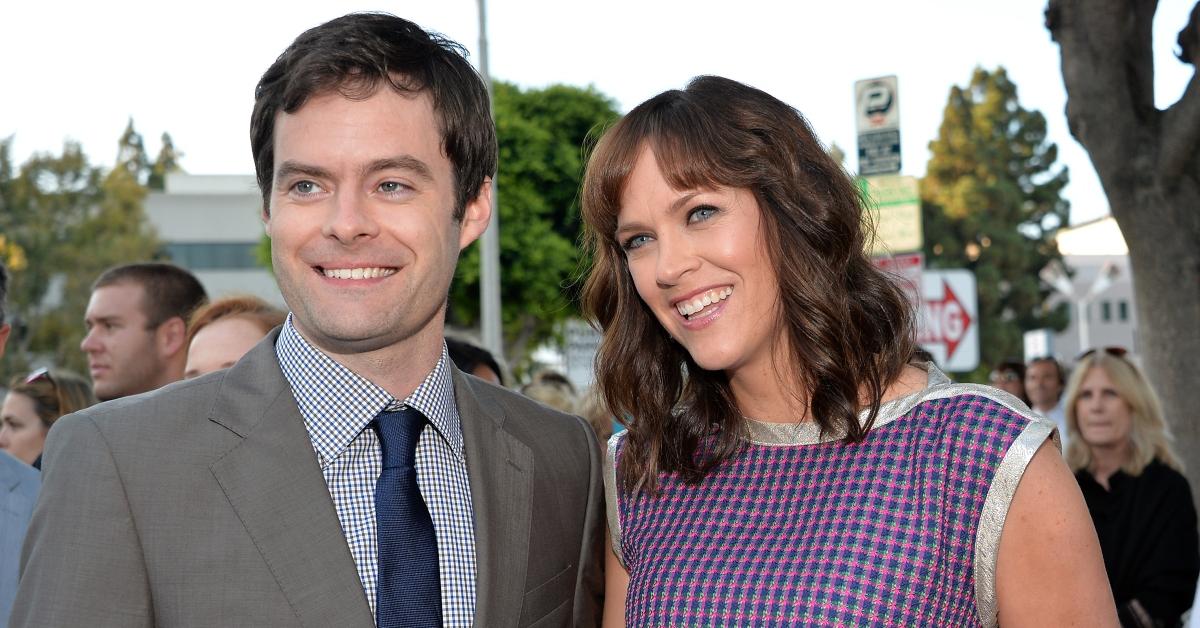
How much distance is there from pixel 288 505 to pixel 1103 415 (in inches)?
222

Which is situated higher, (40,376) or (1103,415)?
(40,376)

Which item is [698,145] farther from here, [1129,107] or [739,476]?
[1129,107]

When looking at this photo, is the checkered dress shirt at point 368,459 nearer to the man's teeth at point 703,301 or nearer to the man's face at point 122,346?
the man's teeth at point 703,301

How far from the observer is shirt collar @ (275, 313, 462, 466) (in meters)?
2.41

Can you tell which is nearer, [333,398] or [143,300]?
[333,398]

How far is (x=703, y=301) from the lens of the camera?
9.02ft

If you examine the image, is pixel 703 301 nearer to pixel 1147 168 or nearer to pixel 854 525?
pixel 854 525

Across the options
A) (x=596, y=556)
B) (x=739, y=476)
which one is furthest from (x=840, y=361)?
(x=596, y=556)

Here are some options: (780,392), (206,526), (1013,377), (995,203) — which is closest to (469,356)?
(780,392)

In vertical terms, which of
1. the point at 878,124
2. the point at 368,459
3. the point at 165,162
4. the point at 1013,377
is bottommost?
the point at 1013,377

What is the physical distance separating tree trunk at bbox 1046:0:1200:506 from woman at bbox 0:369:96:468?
615 cm

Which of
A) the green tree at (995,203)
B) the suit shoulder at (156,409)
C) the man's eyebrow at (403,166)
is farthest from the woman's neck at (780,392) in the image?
the green tree at (995,203)

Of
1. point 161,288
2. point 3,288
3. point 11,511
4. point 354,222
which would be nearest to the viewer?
point 354,222

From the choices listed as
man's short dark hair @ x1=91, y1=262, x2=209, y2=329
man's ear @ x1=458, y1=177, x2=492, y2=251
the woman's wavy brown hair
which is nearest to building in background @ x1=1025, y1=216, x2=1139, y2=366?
man's short dark hair @ x1=91, y1=262, x2=209, y2=329
